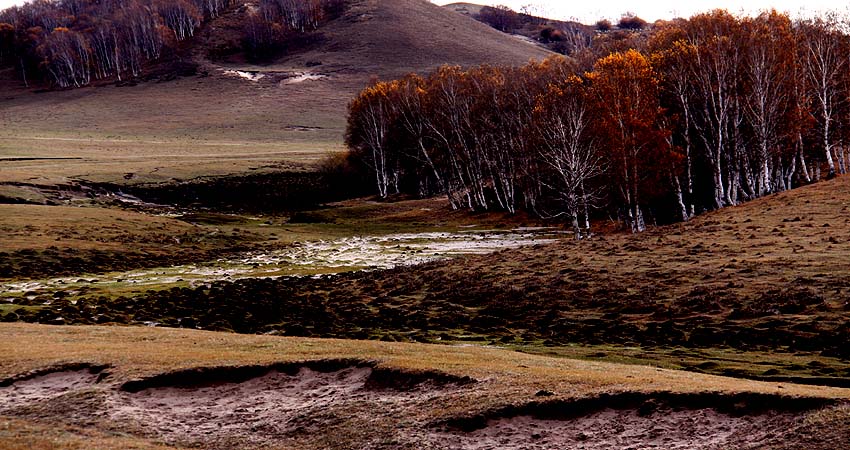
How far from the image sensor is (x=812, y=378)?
1513cm

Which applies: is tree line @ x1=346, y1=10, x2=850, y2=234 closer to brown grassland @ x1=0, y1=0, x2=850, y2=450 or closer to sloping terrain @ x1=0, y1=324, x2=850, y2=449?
brown grassland @ x1=0, y1=0, x2=850, y2=450

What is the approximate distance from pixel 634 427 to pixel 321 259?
126ft

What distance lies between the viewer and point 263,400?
14.7 meters

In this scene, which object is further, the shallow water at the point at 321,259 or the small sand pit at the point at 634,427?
the shallow water at the point at 321,259

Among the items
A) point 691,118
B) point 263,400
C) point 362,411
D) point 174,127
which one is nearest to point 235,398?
point 263,400

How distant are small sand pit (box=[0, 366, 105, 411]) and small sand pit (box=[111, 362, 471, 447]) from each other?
1347 millimetres

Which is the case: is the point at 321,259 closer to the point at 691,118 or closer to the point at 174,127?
the point at 691,118

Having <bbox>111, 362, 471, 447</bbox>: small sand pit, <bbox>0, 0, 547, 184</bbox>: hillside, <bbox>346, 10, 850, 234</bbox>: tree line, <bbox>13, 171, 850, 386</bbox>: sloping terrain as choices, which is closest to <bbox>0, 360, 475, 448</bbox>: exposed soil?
<bbox>111, 362, 471, 447</bbox>: small sand pit

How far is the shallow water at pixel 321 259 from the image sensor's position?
1516 inches

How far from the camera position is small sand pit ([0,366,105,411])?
1477 cm

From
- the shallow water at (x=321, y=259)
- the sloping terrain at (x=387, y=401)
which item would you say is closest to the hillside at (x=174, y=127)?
the shallow water at (x=321, y=259)

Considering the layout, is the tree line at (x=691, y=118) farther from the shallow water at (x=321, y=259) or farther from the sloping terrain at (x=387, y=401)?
the sloping terrain at (x=387, y=401)

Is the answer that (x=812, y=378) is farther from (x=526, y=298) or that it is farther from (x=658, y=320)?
(x=526, y=298)

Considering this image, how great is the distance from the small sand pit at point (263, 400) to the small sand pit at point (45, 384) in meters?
1.35
